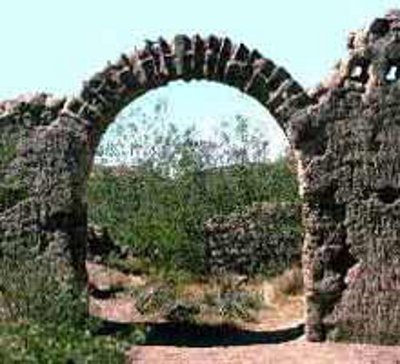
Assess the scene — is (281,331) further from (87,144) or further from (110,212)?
(110,212)

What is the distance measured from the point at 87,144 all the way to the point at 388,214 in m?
3.20

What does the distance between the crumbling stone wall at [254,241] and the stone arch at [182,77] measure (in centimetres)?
656

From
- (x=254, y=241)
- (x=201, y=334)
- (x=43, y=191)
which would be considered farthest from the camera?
(x=254, y=241)

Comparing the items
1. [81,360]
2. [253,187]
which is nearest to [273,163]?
[253,187]

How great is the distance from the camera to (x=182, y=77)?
13.0m

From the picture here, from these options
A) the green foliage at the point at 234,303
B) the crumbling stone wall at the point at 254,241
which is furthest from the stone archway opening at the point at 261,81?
the crumbling stone wall at the point at 254,241

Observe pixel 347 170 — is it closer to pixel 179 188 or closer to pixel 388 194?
pixel 388 194

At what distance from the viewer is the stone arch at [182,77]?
12.7 meters

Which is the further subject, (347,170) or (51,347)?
(347,170)

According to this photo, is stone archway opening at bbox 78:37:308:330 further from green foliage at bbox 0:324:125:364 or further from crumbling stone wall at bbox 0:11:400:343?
green foliage at bbox 0:324:125:364

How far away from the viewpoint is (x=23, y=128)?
1336cm

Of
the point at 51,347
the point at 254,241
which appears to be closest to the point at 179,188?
the point at 254,241

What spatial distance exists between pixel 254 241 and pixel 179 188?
236cm

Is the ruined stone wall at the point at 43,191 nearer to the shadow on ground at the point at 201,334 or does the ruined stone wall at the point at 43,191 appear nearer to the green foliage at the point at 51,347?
the shadow on ground at the point at 201,334
